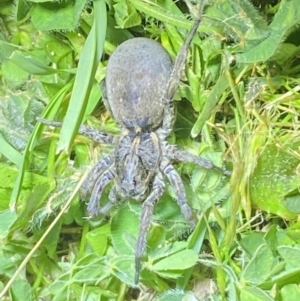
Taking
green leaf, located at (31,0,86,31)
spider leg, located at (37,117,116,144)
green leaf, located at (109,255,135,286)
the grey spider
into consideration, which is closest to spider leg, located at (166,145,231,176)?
the grey spider

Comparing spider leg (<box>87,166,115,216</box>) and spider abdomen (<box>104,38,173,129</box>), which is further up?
spider abdomen (<box>104,38,173,129</box>)

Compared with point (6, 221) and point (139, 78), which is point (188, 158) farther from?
point (6, 221)

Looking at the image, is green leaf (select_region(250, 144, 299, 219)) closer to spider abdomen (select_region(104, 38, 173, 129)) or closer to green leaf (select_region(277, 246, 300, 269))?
green leaf (select_region(277, 246, 300, 269))

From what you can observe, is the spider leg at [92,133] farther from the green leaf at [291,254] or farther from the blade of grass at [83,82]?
the green leaf at [291,254]

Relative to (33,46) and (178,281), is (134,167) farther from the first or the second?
(33,46)

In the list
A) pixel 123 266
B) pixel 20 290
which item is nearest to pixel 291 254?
pixel 123 266

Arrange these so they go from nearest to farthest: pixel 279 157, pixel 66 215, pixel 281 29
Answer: pixel 281 29, pixel 279 157, pixel 66 215

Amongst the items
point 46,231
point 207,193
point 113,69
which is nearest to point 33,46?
point 113,69
